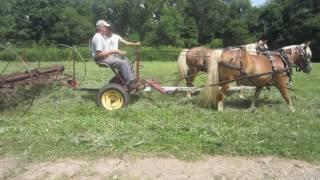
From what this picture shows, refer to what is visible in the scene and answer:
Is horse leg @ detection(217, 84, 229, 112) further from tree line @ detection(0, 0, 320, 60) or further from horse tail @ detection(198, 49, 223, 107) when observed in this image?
tree line @ detection(0, 0, 320, 60)

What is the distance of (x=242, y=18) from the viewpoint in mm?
86312

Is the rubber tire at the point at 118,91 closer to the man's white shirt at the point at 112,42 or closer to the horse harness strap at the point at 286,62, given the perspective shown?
the man's white shirt at the point at 112,42

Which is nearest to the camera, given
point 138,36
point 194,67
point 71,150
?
point 71,150

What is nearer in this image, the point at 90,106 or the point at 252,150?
the point at 252,150

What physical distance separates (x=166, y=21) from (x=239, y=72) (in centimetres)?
6675

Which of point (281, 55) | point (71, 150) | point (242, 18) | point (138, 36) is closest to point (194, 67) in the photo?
point (281, 55)

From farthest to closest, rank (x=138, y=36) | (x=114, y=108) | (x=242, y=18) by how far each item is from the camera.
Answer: (x=242, y=18)
(x=138, y=36)
(x=114, y=108)

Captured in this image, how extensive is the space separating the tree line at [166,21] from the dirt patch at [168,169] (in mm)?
56971

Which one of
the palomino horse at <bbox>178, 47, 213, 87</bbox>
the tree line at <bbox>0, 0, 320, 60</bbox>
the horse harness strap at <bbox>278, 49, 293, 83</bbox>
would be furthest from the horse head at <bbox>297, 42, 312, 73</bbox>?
the tree line at <bbox>0, 0, 320, 60</bbox>

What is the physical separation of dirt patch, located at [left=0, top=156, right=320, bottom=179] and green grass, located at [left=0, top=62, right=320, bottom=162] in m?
0.26

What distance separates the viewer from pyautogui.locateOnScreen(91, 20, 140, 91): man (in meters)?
10.9

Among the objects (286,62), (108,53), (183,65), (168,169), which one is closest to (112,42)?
(108,53)

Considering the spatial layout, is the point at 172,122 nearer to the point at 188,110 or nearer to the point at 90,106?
the point at 188,110

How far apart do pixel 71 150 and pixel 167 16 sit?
72.9 meters
